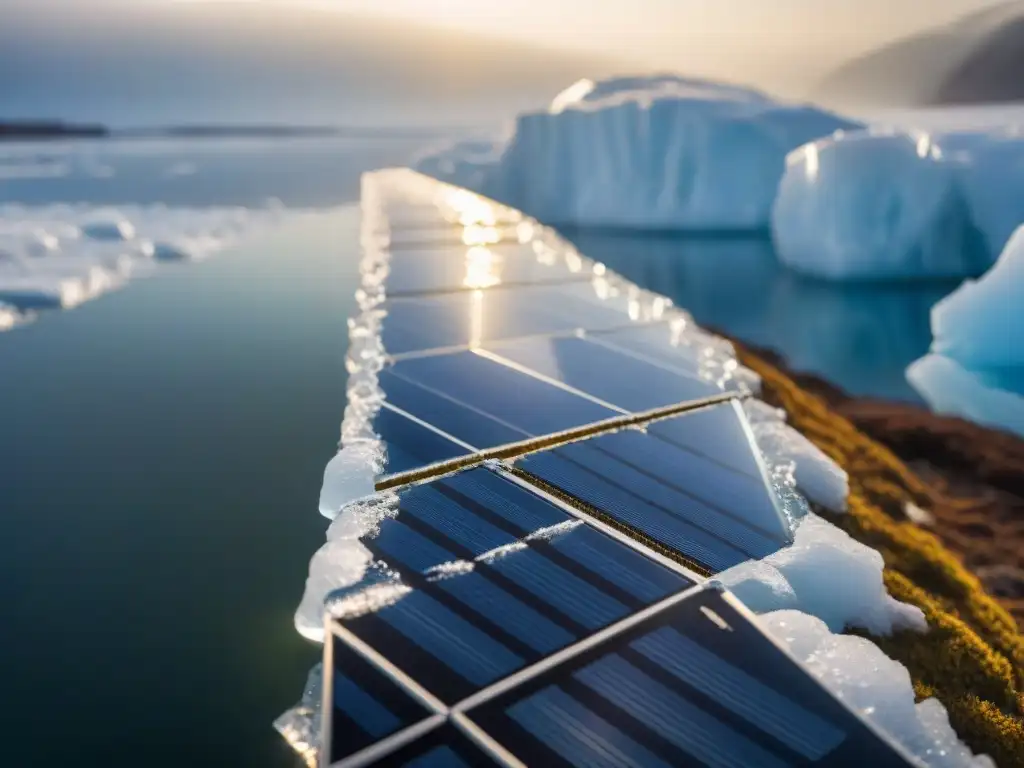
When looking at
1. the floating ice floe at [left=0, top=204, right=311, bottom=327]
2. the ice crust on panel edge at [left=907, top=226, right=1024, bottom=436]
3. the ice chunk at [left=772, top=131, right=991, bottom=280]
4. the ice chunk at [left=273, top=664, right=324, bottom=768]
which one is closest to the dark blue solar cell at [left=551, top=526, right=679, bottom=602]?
the ice chunk at [left=273, top=664, right=324, bottom=768]

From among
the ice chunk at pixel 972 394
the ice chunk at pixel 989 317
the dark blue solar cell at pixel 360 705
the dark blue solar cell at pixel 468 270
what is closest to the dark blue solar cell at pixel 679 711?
the dark blue solar cell at pixel 360 705

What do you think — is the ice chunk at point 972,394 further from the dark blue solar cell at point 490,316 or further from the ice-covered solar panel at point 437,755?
the ice-covered solar panel at point 437,755

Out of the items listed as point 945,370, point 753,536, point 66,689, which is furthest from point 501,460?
point 945,370

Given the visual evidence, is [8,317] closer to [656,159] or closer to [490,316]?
[490,316]

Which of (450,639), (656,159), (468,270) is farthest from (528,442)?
(656,159)

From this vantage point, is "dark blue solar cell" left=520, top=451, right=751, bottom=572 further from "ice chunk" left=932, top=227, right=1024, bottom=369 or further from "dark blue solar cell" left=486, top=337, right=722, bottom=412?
"ice chunk" left=932, top=227, right=1024, bottom=369
